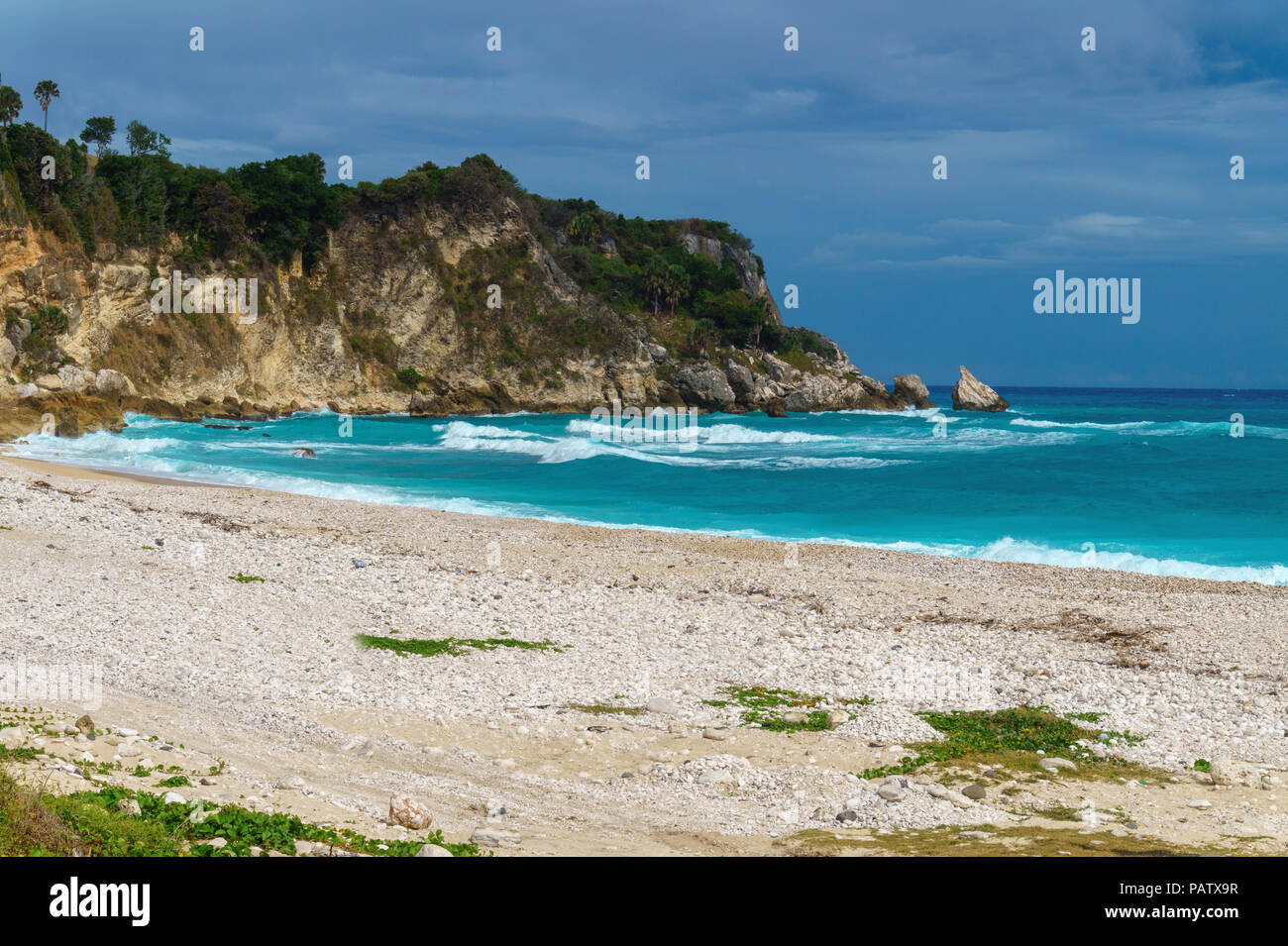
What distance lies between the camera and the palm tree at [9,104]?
51.1m

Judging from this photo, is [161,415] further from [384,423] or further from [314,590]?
[314,590]

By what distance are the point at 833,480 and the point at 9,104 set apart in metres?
47.7

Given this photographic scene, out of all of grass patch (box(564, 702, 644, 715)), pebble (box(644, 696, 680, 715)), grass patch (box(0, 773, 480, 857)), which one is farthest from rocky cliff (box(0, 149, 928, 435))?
grass patch (box(0, 773, 480, 857))

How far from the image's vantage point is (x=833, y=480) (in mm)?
37031

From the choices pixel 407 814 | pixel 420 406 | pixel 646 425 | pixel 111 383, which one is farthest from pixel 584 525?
pixel 420 406

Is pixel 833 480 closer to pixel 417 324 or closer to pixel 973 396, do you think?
pixel 417 324

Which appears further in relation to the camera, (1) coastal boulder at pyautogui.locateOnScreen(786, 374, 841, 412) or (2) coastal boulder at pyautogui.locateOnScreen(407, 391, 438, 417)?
(1) coastal boulder at pyautogui.locateOnScreen(786, 374, 841, 412)

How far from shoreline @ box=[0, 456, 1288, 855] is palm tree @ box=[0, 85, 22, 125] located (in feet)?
140

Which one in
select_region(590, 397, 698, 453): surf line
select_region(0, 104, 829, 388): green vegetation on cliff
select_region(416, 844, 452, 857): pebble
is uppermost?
select_region(0, 104, 829, 388): green vegetation on cliff

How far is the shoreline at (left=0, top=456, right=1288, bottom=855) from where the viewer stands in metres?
7.22

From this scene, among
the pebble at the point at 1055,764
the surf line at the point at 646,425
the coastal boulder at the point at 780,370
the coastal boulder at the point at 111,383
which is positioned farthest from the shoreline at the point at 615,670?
the coastal boulder at the point at 780,370

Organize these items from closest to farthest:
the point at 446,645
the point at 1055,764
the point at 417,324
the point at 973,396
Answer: the point at 1055,764
the point at 446,645
the point at 417,324
the point at 973,396

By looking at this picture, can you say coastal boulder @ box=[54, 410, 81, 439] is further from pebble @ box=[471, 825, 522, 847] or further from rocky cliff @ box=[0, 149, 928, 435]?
pebble @ box=[471, 825, 522, 847]
